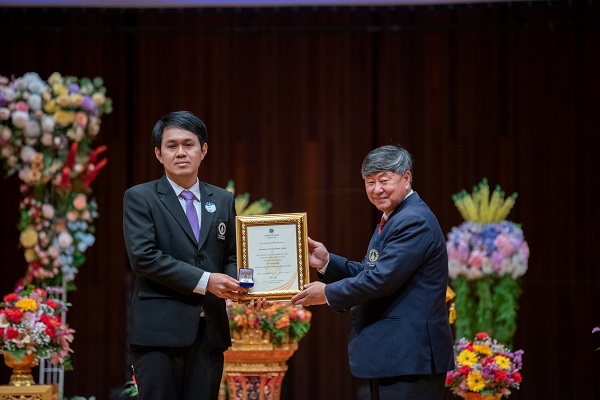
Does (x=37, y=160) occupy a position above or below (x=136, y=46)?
below

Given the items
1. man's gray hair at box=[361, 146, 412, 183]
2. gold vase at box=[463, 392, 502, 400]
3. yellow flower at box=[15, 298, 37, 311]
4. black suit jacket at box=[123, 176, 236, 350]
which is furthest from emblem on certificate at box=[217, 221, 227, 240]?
gold vase at box=[463, 392, 502, 400]

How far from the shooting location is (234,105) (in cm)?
670

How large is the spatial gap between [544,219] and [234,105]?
2.50 metres

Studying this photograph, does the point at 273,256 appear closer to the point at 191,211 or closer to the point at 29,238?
the point at 191,211

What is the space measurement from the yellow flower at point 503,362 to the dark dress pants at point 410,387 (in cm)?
164

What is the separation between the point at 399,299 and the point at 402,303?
2 cm

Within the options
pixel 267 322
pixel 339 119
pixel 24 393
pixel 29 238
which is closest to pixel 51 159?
pixel 29 238

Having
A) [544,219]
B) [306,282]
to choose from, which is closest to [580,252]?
[544,219]

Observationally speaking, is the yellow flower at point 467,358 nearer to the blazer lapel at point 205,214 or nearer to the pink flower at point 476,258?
the pink flower at point 476,258

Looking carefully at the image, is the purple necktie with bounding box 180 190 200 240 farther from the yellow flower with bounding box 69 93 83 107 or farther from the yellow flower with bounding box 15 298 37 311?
the yellow flower with bounding box 69 93 83 107

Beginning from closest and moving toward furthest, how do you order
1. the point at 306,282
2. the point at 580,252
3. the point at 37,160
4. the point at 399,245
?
the point at 399,245 → the point at 306,282 → the point at 37,160 → the point at 580,252

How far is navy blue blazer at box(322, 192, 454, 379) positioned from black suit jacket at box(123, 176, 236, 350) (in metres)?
0.45

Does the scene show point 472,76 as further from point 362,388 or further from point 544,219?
point 362,388

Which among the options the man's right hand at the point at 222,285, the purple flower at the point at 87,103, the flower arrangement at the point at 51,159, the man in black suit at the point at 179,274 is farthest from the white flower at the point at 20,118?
the man's right hand at the point at 222,285
